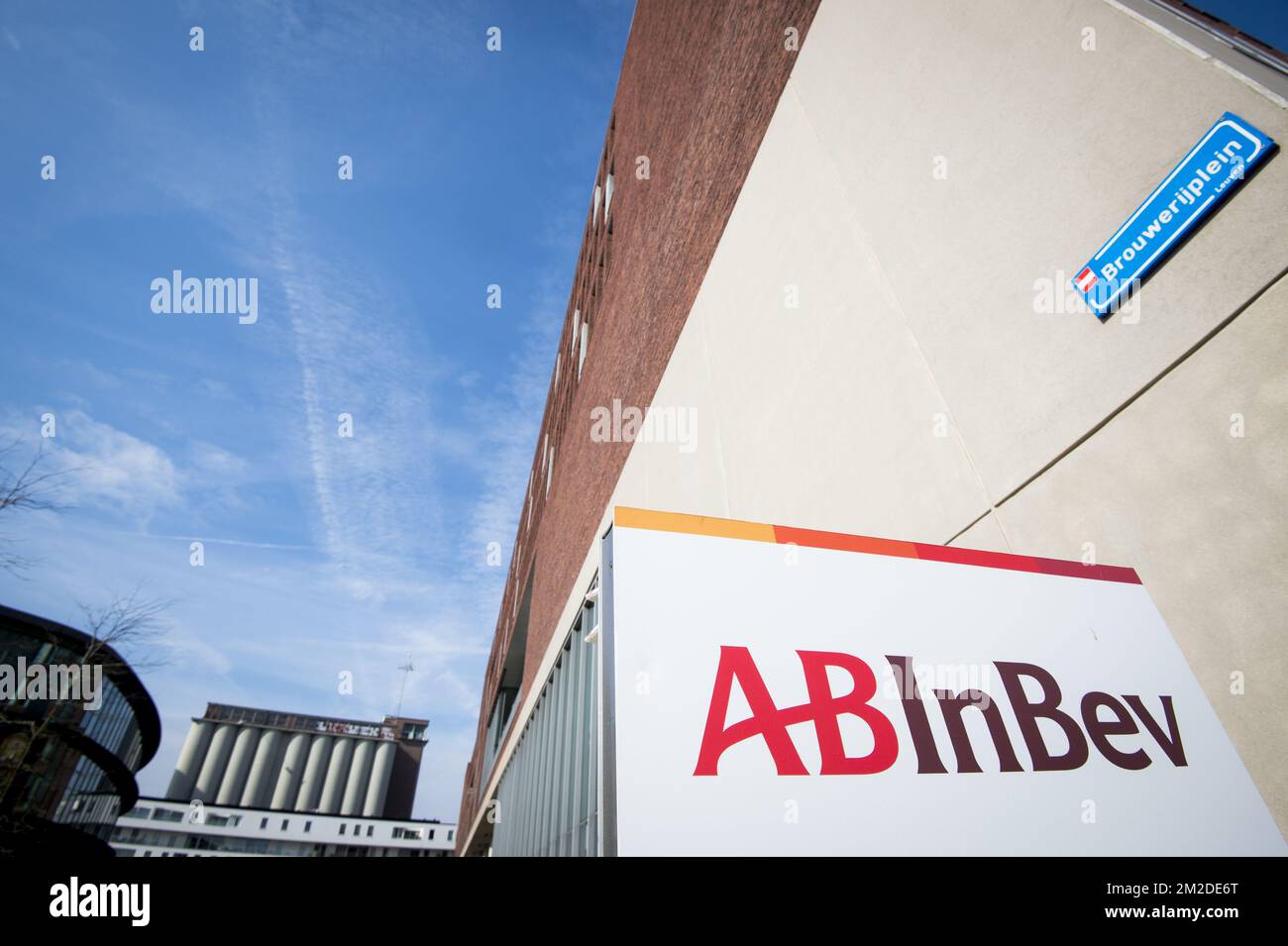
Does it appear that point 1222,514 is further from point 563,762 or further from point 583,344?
point 583,344

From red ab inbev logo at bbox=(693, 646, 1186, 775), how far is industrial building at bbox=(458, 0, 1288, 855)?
211mm

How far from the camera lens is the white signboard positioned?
164cm

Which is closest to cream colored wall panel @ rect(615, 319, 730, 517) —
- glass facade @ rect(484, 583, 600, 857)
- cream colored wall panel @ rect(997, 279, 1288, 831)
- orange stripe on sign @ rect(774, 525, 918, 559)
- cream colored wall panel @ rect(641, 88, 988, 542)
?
cream colored wall panel @ rect(641, 88, 988, 542)

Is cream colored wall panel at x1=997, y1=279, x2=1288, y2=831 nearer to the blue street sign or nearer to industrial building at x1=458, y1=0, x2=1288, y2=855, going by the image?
industrial building at x1=458, y1=0, x2=1288, y2=855

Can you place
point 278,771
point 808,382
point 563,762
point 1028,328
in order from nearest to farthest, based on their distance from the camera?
point 1028,328, point 808,382, point 563,762, point 278,771

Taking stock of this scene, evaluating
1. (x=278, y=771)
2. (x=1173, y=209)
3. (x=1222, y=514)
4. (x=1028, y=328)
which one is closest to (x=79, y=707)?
(x=1028, y=328)

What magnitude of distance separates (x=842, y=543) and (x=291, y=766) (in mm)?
74390

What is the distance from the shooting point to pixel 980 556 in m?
2.22

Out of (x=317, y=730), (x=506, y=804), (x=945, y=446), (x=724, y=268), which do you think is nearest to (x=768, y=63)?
(x=724, y=268)

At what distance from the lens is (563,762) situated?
566cm
